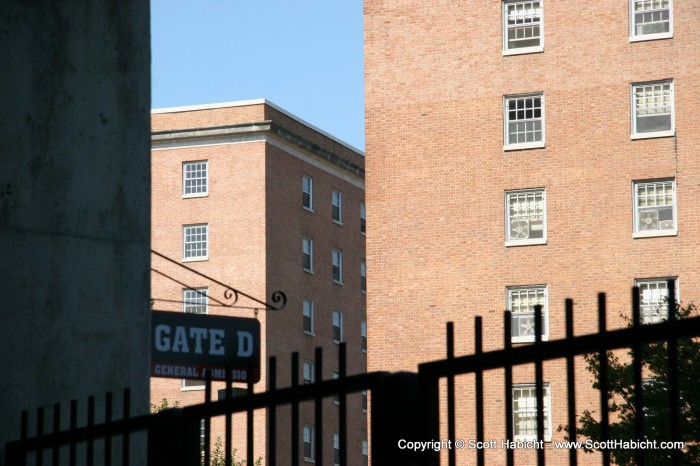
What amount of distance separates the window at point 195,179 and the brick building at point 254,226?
0.16 ft

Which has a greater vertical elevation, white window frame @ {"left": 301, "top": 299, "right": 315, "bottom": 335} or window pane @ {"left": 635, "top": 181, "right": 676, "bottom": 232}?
window pane @ {"left": 635, "top": 181, "right": 676, "bottom": 232}

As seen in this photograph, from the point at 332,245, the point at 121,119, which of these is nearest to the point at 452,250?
the point at 332,245

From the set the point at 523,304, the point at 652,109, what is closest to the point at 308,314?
the point at 523,304

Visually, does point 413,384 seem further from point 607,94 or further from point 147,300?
point 607,94

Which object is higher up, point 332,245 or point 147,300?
point 332,245

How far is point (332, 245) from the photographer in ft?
229

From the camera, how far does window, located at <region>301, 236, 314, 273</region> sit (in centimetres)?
6650

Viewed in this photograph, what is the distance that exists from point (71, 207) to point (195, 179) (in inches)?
2301

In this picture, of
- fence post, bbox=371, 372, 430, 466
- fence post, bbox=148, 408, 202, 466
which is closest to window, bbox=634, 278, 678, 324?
fence post, bbox=148, 408, 202, 466

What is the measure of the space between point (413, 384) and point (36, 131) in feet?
10.8

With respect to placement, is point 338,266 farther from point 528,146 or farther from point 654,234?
point 654,234

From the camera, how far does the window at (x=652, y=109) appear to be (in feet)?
136

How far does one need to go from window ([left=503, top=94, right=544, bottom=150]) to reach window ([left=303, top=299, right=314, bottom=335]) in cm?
2535

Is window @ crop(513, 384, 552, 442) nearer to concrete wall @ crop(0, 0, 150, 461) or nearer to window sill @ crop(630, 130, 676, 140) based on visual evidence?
window sill @ crop(630, 130, 676, 140)
